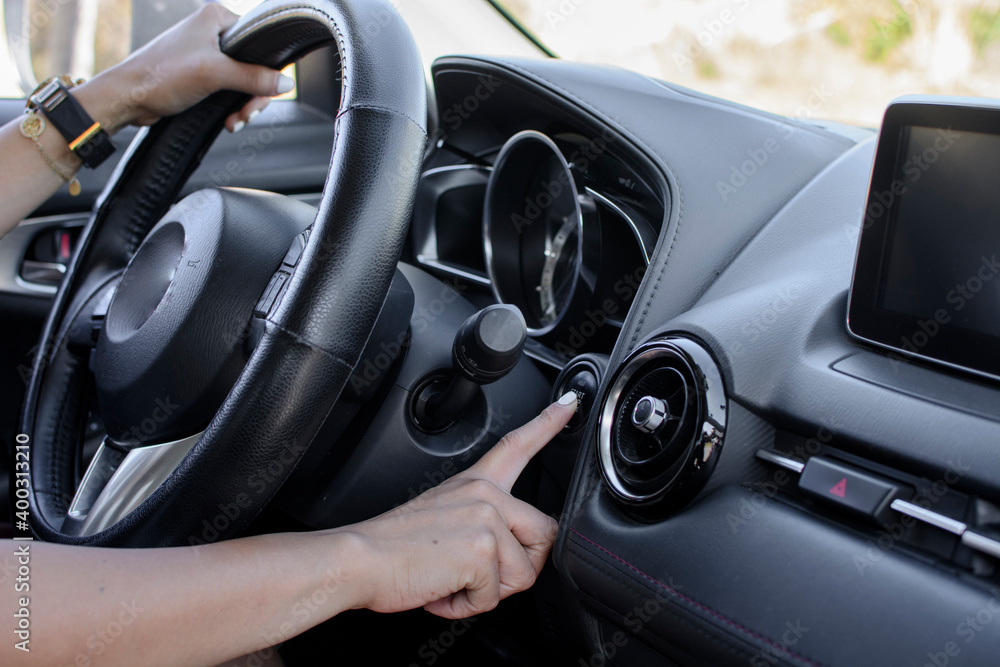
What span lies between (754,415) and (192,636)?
59 centimetres

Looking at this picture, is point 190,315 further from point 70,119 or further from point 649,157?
point 649,157

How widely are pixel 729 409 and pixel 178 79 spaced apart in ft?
2.79

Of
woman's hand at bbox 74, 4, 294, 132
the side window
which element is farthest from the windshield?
woman's hand at bbox 74, 4, 294, 132

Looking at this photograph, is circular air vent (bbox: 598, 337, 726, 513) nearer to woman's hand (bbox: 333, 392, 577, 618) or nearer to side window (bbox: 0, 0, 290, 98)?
woman's hand (bbox: 333, 392, 577, 618)

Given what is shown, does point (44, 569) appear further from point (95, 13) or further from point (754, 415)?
point (95, 13)

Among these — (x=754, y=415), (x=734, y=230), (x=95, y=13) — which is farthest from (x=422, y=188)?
(x=95, y=13)

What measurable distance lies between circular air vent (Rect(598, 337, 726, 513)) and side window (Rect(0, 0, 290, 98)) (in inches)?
68.5

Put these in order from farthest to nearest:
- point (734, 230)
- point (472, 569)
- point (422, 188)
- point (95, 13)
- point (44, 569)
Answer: point (95, 13), point (422, 188), point (734, 230), point (472, 569), point (44, 569)

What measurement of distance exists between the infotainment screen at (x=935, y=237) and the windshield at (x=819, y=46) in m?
2.50

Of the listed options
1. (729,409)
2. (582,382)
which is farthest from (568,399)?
(729,409)

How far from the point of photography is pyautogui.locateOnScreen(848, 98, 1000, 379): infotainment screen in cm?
72

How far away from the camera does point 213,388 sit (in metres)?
0.90

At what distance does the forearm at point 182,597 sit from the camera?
25.4 inches

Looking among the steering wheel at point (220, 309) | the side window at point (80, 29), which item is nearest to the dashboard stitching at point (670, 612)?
the steering wheel at point (220, 309)
